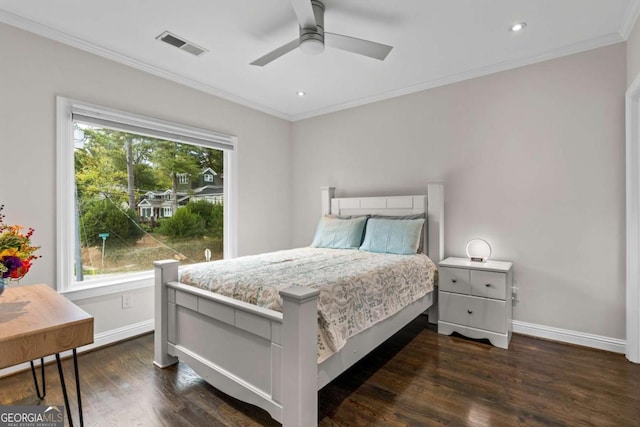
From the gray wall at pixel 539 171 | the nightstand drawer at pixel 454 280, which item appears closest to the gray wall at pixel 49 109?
the gray wall at pixel 539 171

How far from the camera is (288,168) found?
480 cm

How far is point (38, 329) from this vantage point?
1188 millimetres

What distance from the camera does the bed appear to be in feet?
5.09

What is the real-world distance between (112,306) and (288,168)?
2832 millimetres

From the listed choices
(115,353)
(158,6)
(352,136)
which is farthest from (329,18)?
(115,353)

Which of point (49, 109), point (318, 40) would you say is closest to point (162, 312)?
point (49, 109)

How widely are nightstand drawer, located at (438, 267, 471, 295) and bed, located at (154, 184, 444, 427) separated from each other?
351 mm

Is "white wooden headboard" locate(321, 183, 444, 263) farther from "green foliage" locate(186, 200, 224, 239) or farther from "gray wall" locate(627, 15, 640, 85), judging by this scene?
"gray wall" locate(627, 15, 640, 85)

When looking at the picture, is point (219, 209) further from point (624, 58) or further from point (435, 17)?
point (624, 58)

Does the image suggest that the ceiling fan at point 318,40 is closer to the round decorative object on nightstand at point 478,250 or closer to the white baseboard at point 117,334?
the round decorative object on nightstand at point 478,250

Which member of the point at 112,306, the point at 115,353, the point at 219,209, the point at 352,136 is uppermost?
the point at 352,136

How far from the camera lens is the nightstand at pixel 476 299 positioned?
2732 mm

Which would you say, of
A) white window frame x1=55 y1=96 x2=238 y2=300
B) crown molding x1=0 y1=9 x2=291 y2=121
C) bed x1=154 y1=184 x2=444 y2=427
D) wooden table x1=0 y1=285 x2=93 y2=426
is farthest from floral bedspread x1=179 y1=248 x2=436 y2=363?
crown molding x1=0 y1=9 x2=291 y2=121

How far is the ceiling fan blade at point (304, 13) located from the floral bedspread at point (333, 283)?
5.33 ft
